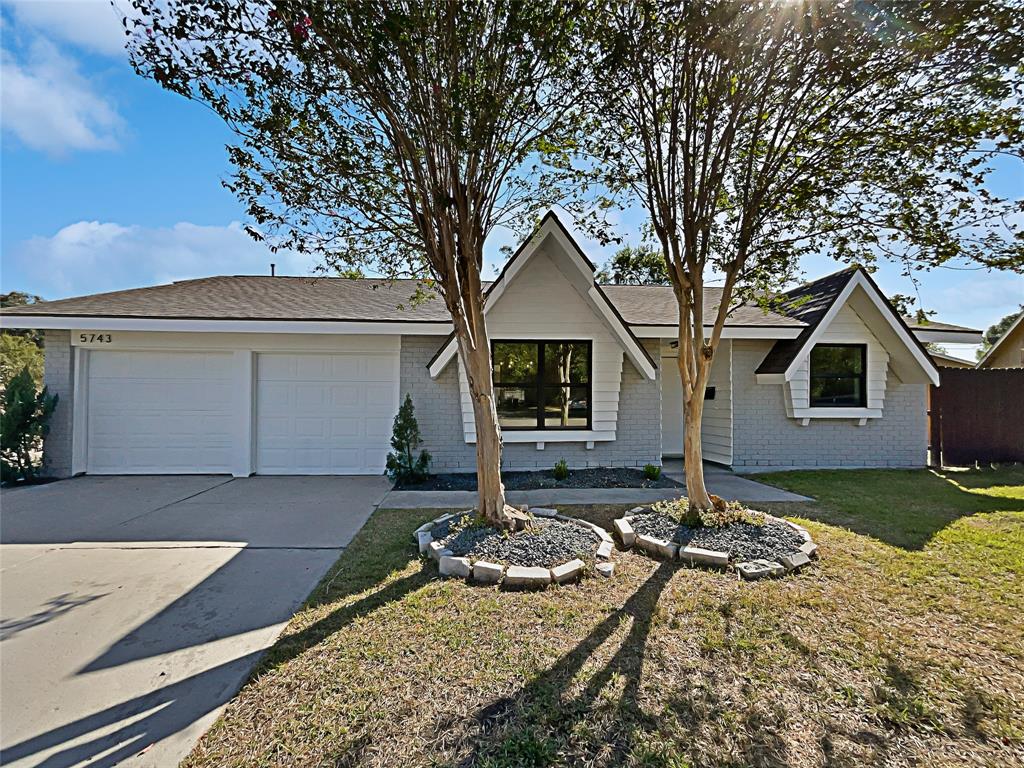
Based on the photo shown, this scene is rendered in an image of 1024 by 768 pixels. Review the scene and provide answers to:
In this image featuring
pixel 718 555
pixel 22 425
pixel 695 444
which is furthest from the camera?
pixel 22 425

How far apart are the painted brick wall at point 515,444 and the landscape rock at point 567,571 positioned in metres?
4.68

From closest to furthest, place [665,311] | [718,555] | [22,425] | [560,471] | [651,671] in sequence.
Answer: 1. [651,671]
2. [718,555]
3. [22,425]
4. [560,471]
5. [665,311]

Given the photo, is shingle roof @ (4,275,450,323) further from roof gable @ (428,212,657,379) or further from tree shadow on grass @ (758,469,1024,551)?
tree shadow on grass @ (758,469,1024,551)

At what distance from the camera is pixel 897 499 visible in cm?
698

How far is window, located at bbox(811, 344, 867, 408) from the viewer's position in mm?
9633

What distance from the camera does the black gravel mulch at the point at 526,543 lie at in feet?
14.1

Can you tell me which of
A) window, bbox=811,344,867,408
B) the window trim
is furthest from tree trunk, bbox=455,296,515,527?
window, bbox=811,344,867,408

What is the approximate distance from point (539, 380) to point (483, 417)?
3963 millimetres

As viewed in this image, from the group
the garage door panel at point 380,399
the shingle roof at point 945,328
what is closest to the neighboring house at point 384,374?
the garage door panel at point 380,399

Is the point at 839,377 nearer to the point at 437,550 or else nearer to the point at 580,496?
the point at 580,496

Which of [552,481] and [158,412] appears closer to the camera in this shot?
[552,481]

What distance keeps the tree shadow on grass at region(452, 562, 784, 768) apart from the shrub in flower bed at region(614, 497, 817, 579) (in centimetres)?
167

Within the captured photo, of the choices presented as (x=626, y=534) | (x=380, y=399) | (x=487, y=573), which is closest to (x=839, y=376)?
(x=626, y=534)

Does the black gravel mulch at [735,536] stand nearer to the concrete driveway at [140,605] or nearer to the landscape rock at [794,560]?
the landscape rock at [794,560]
